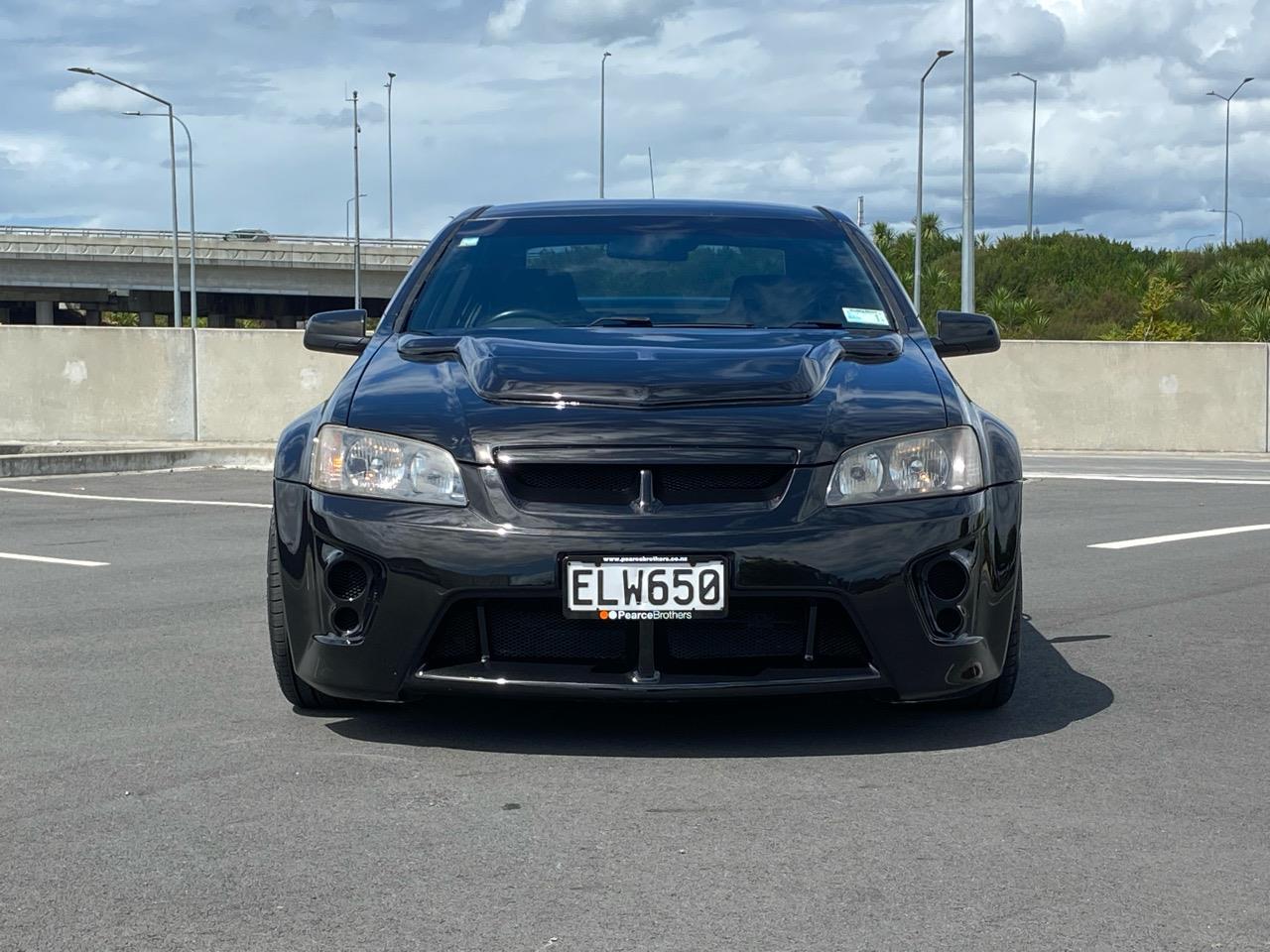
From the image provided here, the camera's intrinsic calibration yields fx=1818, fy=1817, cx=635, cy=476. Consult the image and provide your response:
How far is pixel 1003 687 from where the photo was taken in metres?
5.04

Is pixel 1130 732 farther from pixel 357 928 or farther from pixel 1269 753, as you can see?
pixel 357 928

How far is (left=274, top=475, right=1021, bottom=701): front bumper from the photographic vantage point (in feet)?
14.3

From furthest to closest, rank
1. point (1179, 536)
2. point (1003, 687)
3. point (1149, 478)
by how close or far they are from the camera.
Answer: point (1149, 478) < point (1179, 536) < point (1003, 687)

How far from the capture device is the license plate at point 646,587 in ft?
14.3

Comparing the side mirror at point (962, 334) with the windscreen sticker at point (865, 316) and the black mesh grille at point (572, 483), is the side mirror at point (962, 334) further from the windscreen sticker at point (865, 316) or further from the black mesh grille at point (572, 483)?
the black mesh grille at point (572, 483)

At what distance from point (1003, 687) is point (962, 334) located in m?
1.31

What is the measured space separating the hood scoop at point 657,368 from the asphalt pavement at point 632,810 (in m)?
0.91

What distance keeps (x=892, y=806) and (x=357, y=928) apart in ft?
4.56

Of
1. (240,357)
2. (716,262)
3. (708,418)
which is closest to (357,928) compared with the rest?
(708,418)

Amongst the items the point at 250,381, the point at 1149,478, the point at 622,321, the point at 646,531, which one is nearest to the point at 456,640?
the point at 646,531

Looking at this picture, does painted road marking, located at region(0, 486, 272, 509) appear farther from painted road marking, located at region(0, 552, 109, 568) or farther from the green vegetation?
the green vegetation

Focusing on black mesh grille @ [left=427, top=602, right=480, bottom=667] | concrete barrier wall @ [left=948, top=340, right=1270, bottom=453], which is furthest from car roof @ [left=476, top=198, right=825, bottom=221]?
concrete barrier wall @ [left=948, top=340, right=1270, bottom=453]

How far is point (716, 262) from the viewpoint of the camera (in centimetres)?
603

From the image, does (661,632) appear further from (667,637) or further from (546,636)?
(546,636)
